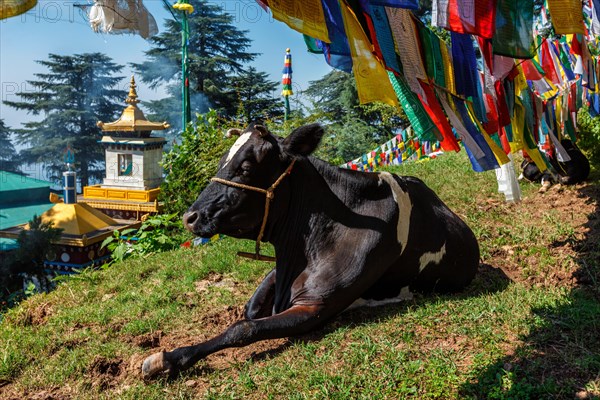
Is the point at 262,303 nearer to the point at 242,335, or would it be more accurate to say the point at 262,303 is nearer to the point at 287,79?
the point at 242,335

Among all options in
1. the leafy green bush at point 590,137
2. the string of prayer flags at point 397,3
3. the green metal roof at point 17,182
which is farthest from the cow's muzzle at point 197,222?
the green metal roof at point 17,182

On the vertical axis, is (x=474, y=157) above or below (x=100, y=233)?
above

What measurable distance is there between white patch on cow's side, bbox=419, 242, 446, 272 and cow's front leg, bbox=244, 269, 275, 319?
115cm

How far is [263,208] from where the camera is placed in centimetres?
375

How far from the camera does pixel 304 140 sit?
12.2 ft

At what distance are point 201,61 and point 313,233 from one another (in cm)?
3304

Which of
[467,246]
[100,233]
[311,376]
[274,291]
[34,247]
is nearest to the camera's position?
[311,376]

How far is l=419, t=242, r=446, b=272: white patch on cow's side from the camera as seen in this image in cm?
409

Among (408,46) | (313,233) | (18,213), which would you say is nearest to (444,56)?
(408,46)

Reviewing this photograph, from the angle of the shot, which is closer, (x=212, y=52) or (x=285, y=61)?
(x=285, y=61)

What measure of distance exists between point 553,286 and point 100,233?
559 inches

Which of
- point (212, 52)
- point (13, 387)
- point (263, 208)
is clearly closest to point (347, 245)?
point (263, 208)

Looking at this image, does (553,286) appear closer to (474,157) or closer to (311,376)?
(474,157)

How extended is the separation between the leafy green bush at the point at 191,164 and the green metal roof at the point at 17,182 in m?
13.9
